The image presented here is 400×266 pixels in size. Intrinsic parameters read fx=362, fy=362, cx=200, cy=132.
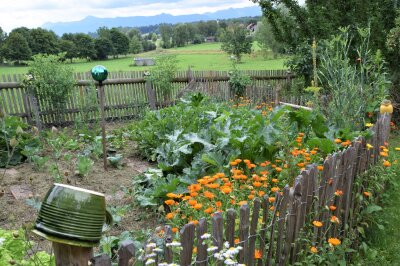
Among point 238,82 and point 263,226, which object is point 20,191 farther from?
point 238,82

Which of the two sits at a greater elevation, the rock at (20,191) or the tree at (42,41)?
the tree at (42,41)

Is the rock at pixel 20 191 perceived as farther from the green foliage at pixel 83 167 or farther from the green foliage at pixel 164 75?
the green foliage at pixel 164 75

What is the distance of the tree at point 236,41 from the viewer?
45.8 m

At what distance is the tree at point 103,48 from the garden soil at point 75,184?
46546 mm

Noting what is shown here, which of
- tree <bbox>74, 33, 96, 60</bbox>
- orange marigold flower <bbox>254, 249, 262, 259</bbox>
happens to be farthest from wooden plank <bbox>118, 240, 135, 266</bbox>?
tree <bbox>74, 33, 96, 60</bbox>

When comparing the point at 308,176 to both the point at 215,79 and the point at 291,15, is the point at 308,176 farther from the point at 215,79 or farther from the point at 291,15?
the point at 215,79

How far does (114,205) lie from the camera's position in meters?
4.54

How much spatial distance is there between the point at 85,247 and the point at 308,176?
176 cm

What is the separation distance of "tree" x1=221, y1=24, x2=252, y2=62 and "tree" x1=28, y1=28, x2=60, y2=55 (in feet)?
68.3

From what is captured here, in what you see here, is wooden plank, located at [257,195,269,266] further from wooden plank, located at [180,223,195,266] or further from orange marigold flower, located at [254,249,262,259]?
wooden plank, located at [180,223,195,266]

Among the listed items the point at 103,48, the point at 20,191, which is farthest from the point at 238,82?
the point at 103,48

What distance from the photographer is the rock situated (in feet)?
15.2

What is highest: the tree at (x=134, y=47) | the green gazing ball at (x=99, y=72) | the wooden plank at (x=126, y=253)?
the tree at (x=134, y=47)

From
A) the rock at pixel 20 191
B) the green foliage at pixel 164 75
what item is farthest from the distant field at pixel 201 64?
the rock at pixel 20 191
